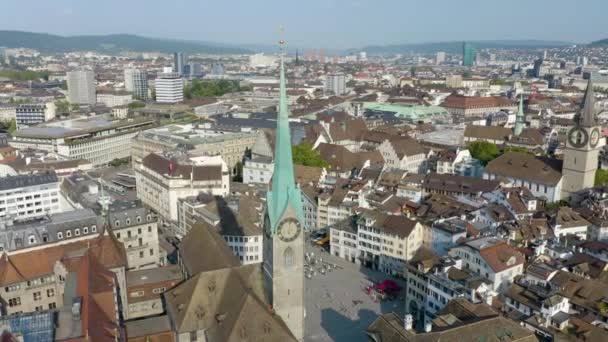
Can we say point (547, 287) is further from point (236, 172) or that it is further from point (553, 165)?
point (236, 172)

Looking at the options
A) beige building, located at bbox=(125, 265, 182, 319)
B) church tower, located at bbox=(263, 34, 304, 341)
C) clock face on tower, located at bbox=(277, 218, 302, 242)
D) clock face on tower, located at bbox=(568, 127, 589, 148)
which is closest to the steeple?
clock face on tower, located at bbox=(568, 127, 589, 148)

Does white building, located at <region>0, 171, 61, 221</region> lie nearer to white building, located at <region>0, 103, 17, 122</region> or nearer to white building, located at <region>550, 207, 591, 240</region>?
white building, located at <region>550, 207, 591, 240</region>

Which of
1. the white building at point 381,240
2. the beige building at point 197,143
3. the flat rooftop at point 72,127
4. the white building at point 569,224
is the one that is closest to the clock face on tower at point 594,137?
the white building at point 569,224

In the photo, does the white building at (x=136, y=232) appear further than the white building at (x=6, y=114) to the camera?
No

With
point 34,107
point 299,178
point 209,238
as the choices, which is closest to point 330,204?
Result: point 299,178

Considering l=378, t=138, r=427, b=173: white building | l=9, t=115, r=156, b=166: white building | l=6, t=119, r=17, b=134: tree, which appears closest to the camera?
l=378, t=138, r=427, b=173: white building

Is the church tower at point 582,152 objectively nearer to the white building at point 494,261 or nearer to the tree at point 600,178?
the tree at point 600,178
